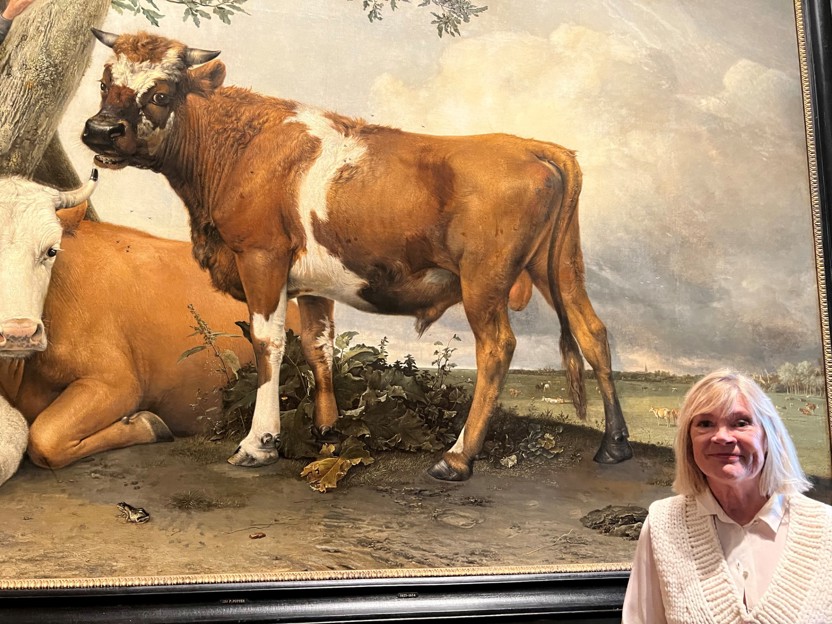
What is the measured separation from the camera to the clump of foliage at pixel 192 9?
3.10m

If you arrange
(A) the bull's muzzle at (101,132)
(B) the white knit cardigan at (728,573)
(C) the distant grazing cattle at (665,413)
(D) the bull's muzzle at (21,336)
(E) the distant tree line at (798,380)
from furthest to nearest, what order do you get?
(E) the distant tree line at (798,380) < (C) the distant grazing cattle at (665,413) < (A) the bull's muzzle at (101,132) < (D) the bull's muzzle at (21,336) < (B) the white knit cardigan at (728,573)

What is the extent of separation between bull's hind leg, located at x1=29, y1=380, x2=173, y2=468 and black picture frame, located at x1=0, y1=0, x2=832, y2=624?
0.47 metres

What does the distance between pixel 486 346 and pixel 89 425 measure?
1560mm

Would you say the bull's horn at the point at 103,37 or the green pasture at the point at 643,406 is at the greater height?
the bull's horn at the point at 103,37

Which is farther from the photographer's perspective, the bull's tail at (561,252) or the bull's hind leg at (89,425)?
the bull's tail at (561,252)

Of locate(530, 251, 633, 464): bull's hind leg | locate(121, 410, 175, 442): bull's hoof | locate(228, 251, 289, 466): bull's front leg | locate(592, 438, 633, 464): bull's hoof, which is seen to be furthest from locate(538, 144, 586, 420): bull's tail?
locate(121, 410, 175, 442): bull's hoof

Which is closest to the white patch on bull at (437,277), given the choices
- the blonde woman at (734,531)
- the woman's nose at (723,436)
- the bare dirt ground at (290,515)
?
the bare dirt ground at (290,515)

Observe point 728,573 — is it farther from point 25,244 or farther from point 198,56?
point 198,56

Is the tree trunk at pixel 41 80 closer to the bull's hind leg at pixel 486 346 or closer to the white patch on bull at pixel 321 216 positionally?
the white patch on bull at pixel 321 216

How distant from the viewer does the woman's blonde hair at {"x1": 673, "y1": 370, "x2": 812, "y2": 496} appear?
5.92ft

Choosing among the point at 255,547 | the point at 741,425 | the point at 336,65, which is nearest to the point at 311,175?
the point at 336,65

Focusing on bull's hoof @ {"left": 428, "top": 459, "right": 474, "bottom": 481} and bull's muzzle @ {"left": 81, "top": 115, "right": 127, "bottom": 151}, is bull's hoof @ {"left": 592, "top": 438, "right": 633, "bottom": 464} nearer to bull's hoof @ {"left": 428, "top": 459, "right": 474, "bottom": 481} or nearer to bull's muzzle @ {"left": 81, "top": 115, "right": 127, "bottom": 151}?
bull's hoof @ {"left": 428, "top": 459, "right": 474, "bottom": 481}

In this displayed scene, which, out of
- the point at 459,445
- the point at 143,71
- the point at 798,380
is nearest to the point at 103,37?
the point at 143,71

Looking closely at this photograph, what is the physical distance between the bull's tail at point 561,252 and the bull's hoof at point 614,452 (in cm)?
15
